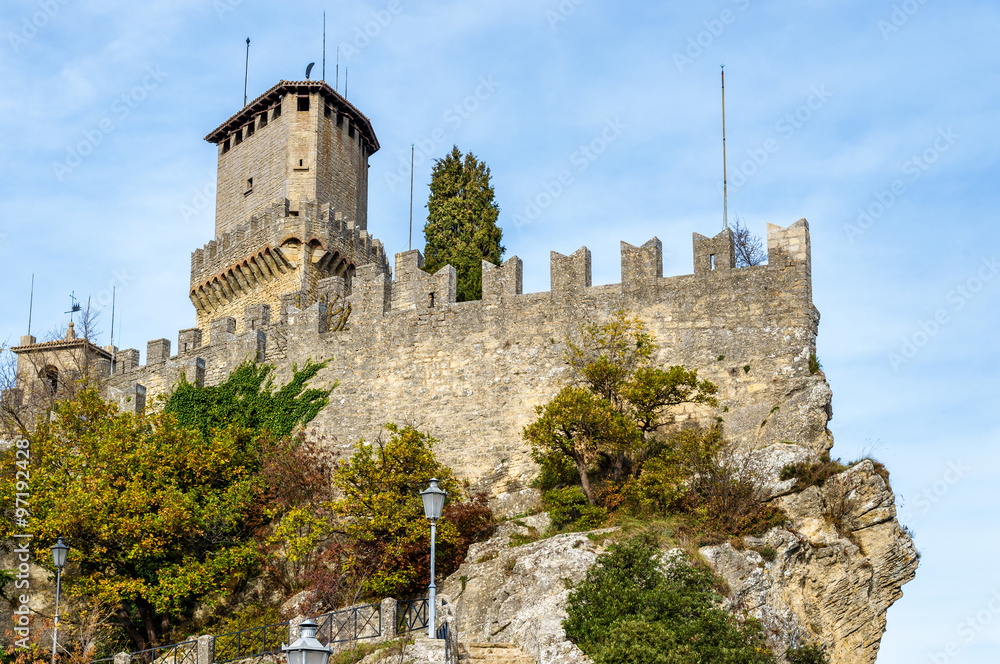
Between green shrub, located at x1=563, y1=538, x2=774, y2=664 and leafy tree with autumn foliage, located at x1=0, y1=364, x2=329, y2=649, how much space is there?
939 centimetres

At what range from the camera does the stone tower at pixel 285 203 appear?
136 ft

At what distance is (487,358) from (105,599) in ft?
34.6

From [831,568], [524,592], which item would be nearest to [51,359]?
[524,592]

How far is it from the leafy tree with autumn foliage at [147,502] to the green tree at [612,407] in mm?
7442

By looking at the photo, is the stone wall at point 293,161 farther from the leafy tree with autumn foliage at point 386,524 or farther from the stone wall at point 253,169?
the leafy tree with autumn foliage at point 386,524

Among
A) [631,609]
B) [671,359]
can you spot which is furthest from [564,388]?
[631,609]

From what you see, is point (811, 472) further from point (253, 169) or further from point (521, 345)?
point (253, 169)

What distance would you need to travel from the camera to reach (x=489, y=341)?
102 feet

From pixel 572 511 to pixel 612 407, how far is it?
2594mm

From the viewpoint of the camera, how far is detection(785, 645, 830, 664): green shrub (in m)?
22.9

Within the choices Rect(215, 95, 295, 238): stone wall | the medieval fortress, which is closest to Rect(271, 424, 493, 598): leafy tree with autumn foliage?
the medieval fortress

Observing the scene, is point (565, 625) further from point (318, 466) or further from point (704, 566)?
point (318, 466)

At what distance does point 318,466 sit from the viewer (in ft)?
99.9

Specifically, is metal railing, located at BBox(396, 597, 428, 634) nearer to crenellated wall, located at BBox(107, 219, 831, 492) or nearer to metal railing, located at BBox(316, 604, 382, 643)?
metal railing, located at BBox(316, 604, 382, 643)
